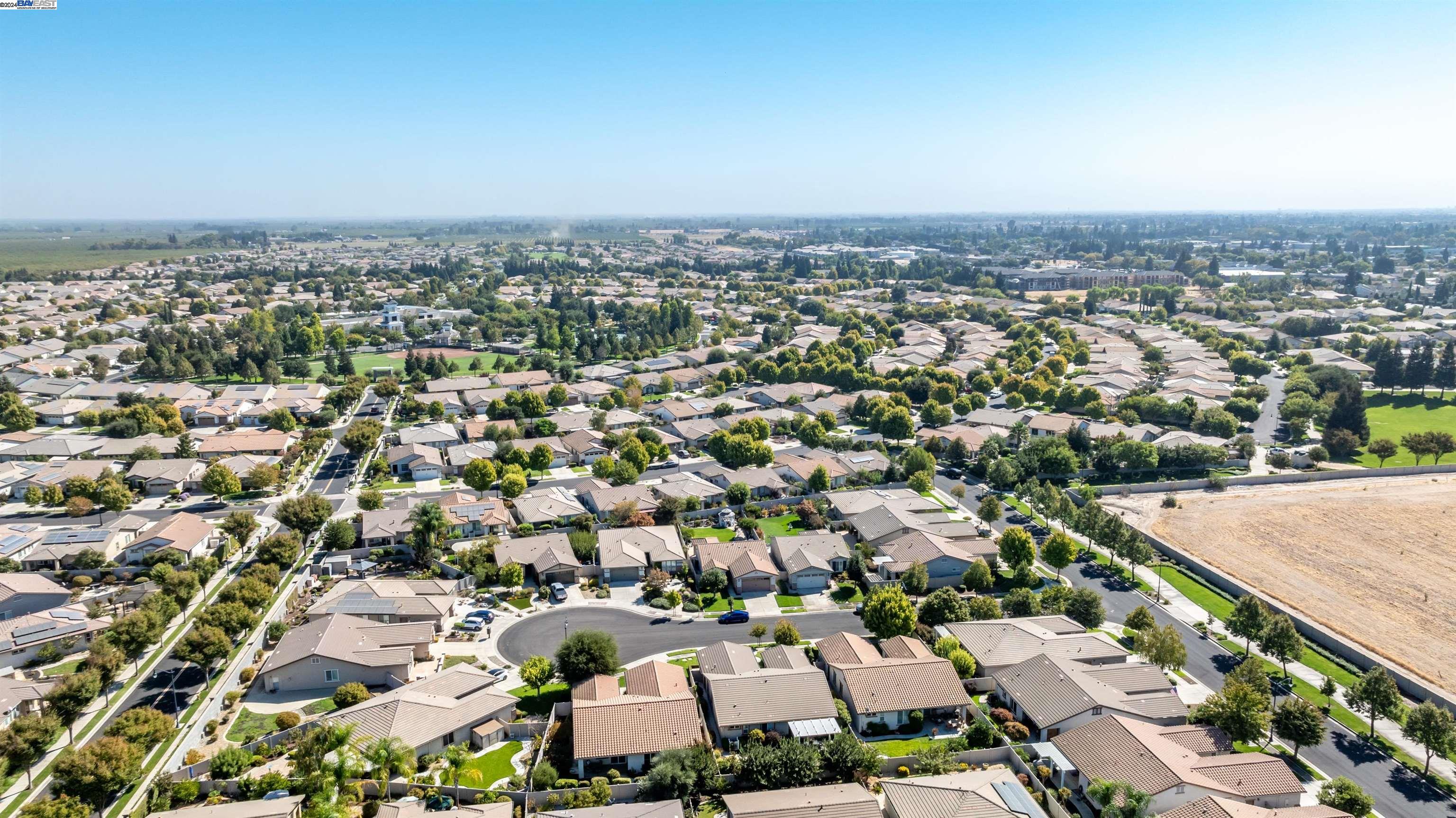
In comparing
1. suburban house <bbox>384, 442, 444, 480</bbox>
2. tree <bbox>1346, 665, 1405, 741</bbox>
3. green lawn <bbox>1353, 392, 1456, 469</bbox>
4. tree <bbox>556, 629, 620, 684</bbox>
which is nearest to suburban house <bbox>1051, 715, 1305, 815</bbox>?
tree <bbox>1346, 665, 1405, 741</bbox>

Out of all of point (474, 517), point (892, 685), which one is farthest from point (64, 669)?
point (892, 685)

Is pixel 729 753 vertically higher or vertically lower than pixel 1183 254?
lower

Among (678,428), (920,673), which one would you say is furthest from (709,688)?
(678,428)

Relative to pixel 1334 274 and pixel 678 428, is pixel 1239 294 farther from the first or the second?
pixel 678 428

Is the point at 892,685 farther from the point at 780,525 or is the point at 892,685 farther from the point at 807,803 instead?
the point at 780,525


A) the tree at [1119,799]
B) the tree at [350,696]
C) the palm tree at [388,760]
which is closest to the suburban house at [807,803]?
the tree at [1119,799]

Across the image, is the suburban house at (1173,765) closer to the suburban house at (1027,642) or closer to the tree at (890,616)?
the suburban house at (1027,642)

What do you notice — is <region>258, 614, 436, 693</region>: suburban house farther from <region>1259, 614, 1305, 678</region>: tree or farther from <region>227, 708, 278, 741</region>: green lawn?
<region>1259, 614, 1305, 678</region>: tree
